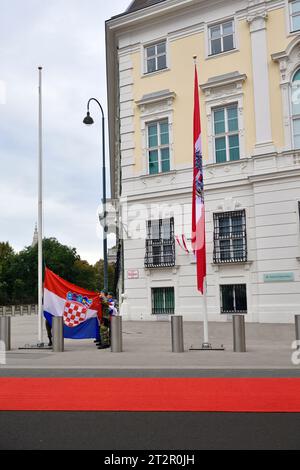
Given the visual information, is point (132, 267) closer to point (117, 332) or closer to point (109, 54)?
point (117, 332)

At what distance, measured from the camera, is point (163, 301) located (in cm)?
2288

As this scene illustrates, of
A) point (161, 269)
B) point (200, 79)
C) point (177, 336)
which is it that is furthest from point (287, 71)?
point (177, 336)

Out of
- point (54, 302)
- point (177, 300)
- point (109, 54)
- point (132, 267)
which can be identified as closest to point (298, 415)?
point (54, 302)

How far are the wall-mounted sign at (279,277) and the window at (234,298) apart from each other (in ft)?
3.89

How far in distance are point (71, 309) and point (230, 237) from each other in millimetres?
9272

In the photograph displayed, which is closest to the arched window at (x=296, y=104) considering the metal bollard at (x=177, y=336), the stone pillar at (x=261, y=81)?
the stone pillar at (x=261, y=81)

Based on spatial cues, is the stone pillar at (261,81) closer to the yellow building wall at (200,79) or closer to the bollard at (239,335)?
the yellow building wall at (200,79)

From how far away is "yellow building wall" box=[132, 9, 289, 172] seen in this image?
831 inches

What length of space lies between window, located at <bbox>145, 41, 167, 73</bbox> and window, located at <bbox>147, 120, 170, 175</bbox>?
Answer: 112 inches

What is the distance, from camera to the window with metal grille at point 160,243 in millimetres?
22703

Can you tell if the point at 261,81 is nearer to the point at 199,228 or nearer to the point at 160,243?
the point at 160,243

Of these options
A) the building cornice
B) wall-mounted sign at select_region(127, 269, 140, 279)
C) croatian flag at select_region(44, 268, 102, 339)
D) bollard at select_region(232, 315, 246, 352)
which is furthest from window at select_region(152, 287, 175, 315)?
bollard at select_region(232, 315, 246, 352)

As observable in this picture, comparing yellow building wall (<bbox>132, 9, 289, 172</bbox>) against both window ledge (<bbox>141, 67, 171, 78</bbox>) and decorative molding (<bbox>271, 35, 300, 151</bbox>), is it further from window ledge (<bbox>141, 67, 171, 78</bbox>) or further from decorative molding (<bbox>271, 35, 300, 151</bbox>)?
decorative molding (<bbox>271, 35, 300, 151</bbox>)

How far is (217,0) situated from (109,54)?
7.58 m
